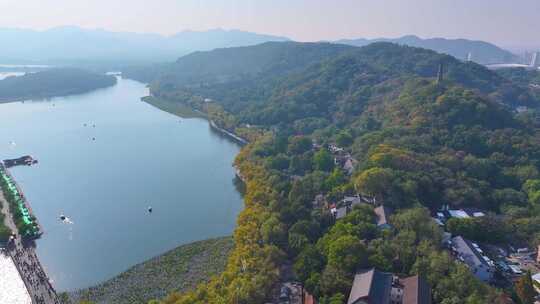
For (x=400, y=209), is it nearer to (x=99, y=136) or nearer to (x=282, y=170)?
(x=282, y=170)

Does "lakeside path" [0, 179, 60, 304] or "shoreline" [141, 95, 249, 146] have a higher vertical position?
"shoreline" [141, 95, 249, 146]

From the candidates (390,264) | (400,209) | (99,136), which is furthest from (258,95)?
(390,264)

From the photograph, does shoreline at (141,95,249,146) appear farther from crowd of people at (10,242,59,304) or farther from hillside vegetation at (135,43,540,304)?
crowd of people at (10,242,59,304)

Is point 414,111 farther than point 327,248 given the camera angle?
Yes

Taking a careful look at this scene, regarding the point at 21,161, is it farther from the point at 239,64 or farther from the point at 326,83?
the point at 239,64

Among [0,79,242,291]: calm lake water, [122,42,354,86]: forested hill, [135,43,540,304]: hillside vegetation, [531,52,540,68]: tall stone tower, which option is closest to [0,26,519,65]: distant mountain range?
[531,52,540,68]: tall stone tower

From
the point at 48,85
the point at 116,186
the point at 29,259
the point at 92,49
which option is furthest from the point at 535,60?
the point at 92,49
